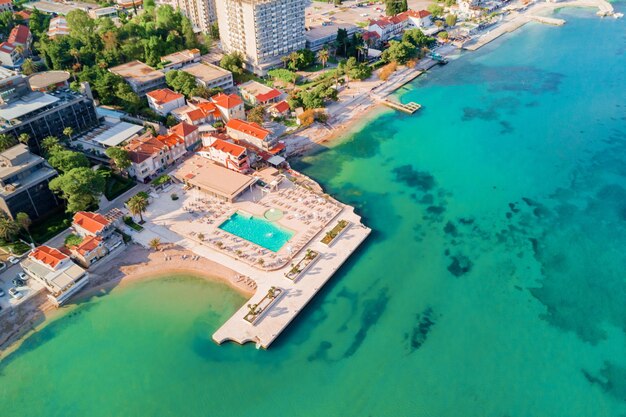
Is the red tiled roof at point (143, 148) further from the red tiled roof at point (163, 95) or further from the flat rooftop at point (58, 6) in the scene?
the flat rooftop at point (58, 6)

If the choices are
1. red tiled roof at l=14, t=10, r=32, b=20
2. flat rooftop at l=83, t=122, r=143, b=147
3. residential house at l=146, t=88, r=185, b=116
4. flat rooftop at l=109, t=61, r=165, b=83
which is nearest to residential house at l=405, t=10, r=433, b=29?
flat rooftop at l=109, t=61, r=165, b=83

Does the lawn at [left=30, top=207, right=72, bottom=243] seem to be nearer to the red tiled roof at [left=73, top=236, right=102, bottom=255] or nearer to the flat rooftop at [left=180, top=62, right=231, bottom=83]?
the red tiled roof at [left=73, top=236, right=102, bottom=255]

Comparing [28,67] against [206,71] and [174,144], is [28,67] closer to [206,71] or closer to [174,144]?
[206,71]

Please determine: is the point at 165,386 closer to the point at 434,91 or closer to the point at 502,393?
the point at 502,393

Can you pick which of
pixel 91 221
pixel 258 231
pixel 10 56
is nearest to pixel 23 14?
pixel 10 56

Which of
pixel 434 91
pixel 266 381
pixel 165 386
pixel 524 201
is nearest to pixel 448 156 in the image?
pixel 524 201

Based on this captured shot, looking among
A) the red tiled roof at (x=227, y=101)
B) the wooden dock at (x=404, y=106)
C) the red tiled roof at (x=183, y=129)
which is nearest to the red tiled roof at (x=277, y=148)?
the red tiled roof at (x=227, y=101)

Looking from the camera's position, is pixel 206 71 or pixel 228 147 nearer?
Result: pixel 228 147
